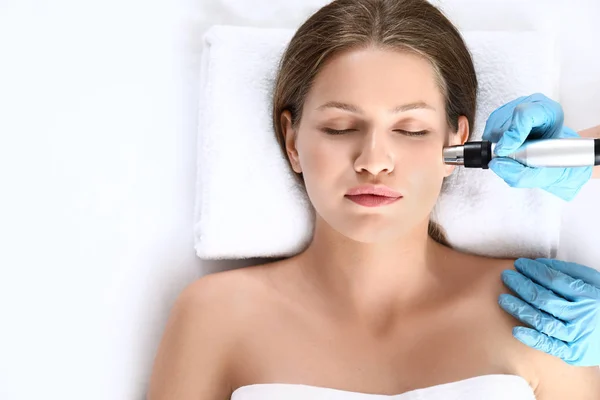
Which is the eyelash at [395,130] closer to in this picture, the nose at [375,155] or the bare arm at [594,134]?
the nose at [375,155]

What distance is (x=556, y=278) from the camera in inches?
59.0

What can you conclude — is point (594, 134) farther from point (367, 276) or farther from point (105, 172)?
point (105, 172)

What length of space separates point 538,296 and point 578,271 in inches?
5.3

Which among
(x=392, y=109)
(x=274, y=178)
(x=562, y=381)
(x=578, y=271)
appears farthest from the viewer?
(x=274, y=178)

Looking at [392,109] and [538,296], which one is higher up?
[392,109]

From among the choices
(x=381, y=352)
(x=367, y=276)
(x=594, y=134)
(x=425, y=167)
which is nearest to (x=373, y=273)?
(x=367, y=276)

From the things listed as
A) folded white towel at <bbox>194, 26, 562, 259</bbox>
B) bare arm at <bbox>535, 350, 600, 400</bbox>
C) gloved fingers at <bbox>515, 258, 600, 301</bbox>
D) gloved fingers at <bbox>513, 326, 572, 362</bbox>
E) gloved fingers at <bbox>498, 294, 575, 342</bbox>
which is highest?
folded white towel at <bbox>194, 26, 562, 259</bbox>

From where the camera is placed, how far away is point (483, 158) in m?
1.29

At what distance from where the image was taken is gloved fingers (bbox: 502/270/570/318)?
1474 mm

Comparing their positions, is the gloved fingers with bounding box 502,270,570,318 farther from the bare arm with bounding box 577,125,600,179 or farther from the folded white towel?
the bare arm with bounding box 577,125,600,179

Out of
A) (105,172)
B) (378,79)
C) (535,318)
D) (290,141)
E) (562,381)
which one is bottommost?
(562,381)

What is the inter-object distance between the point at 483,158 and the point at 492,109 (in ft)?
1.26

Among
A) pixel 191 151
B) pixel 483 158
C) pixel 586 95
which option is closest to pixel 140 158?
pixel 191 151

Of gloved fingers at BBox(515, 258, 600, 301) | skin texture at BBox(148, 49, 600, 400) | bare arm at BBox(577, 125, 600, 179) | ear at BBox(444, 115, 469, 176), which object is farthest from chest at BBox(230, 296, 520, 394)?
bare arm at BBox(577, 125, 600, 179)
